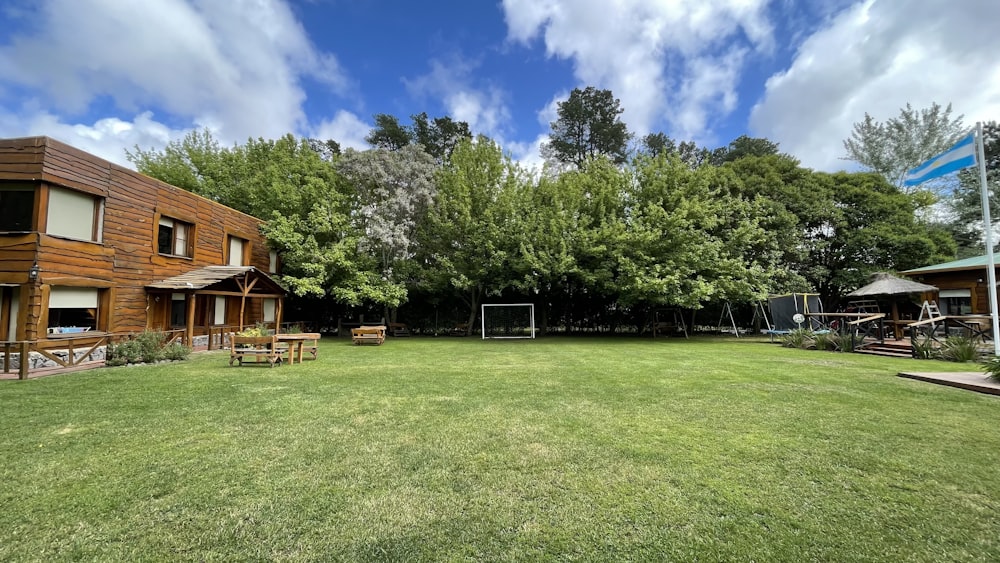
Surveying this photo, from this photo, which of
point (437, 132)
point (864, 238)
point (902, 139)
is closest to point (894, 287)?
point (864, 238)

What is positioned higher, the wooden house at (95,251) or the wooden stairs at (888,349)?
the wooden house at (95,251)

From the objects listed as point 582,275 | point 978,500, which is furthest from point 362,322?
point 978,500

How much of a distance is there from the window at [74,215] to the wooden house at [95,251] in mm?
24

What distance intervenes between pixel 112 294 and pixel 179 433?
10997 mm

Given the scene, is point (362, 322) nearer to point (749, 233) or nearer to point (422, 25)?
point (422, 25)

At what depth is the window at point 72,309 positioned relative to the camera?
34.7 ft

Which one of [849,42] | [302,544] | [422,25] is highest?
[422,25]

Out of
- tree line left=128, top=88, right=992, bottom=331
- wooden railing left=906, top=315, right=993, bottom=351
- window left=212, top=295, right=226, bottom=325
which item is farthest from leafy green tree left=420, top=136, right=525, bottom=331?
wooden railing left=906, top=315, right=993, bottom=351

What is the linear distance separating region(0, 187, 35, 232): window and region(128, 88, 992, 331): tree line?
294 inches

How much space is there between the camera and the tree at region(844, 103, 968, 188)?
1007 inches

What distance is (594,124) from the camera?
30875mm

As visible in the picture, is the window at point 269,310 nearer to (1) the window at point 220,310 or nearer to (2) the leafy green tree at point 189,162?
(1) the window at point 220,310

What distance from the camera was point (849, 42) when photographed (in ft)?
39.2

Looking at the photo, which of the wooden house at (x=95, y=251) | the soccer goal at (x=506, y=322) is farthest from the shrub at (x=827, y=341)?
the wooden house at (x=95, y=251)
